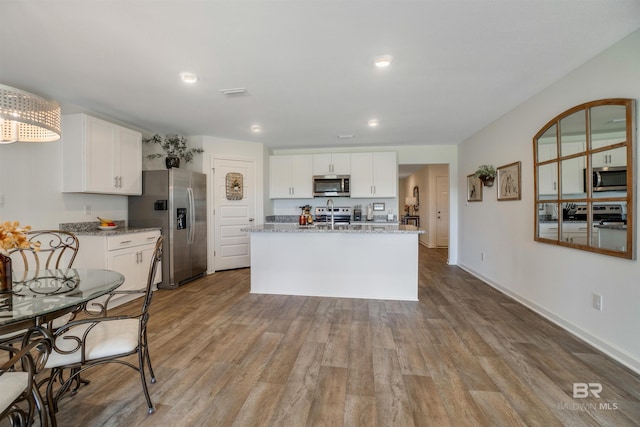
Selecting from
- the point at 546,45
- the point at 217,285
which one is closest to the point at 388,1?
the point at 546,45

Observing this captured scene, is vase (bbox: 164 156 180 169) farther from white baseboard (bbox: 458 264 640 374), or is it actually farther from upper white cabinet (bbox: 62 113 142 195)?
white baseboard (bbox: 458 264 640 374)

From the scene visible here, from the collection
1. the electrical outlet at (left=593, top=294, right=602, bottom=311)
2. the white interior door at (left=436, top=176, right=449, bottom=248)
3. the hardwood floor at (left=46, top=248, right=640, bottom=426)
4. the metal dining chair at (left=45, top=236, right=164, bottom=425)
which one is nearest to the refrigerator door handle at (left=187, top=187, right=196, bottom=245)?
the hardwood floor at (left=46, top=248, right=640, bottom=426)

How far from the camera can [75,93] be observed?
115 inches

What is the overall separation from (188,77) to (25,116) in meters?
1.33

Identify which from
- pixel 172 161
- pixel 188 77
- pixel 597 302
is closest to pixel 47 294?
pixel 188 77

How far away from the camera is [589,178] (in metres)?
2.29

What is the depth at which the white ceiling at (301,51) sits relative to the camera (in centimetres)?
170

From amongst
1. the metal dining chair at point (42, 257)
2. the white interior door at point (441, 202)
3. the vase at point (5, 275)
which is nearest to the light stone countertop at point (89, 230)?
the metal dining chair at point (42, 257)

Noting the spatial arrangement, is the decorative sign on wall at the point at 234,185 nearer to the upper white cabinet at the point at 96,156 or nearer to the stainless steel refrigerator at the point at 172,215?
the stainless steel refrigerator at the point at 172,215

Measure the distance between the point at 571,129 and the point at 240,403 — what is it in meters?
3.53

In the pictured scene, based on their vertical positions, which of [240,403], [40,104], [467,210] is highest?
[40,104]

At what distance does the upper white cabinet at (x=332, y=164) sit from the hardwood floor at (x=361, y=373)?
3060 millimetres

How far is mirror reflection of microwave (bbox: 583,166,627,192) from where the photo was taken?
2.01m

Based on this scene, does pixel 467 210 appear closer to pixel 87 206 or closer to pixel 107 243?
pixel 107 243
